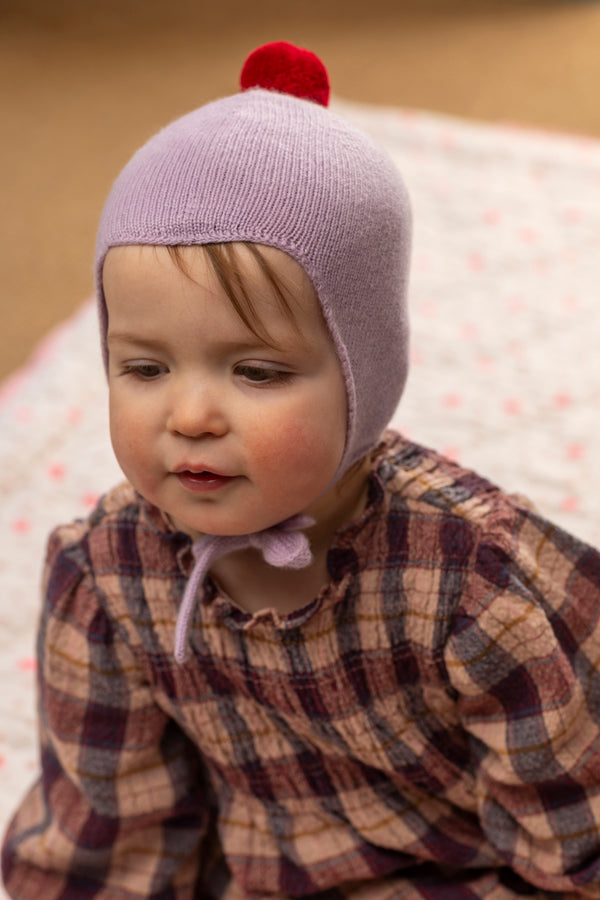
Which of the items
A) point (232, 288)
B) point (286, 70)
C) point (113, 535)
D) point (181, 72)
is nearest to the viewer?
point (232, 288)

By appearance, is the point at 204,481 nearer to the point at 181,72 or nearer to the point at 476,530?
the point at 476,530

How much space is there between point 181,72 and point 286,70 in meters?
2.24

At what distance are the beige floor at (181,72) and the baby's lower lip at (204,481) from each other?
1.57 meters

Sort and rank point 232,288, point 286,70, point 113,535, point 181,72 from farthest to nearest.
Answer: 1. point 181,72
2. point 113,535
3. point 286,70
4. point 232,288

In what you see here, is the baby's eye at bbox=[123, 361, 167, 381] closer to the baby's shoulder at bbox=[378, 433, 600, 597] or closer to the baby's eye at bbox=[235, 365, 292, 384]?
the baby's eye at bbox=[235, 365, 292, 384]

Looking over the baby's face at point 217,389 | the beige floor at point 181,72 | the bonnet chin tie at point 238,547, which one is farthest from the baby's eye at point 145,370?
the beige floor at point 181,72

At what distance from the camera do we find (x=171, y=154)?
0.78 metres

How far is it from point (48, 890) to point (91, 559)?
339mm

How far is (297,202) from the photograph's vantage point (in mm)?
747

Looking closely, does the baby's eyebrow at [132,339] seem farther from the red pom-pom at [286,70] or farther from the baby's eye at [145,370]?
the red pom-pom at [286,70]

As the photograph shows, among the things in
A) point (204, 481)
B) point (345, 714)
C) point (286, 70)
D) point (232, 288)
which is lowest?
point (345, 714)

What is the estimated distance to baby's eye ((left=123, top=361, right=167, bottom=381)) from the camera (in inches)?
31.0

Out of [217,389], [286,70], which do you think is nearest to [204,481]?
[217,389]

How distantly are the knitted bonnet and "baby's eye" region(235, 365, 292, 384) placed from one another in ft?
0.15
